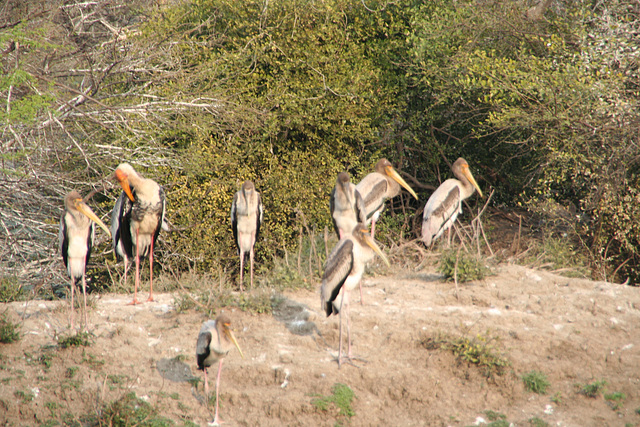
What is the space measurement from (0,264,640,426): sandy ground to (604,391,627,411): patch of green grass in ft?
0.09

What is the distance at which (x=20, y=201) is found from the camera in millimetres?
10359

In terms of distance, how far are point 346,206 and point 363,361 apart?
2.19m

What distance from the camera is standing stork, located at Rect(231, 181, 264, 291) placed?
8359 mm

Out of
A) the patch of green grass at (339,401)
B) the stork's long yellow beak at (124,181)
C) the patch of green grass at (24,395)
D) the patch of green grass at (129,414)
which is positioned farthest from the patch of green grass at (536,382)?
the stork's long yellow beak at (124,181)

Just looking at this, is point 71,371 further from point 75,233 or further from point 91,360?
point 75,233

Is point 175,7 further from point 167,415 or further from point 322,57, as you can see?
point 167,415

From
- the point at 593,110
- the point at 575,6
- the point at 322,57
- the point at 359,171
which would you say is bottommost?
the point at 359,171

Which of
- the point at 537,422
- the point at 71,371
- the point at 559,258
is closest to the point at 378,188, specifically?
the point at 559,258

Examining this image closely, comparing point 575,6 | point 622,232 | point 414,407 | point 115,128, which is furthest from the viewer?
point 575,6

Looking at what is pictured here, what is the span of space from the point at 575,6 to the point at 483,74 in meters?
2.40

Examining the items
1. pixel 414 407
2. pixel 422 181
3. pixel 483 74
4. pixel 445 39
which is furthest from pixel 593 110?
pixel 414 407

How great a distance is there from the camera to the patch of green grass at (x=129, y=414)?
16.0 feet

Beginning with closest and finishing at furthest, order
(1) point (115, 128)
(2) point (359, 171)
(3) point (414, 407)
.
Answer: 1. (3) point (414, 407)
2. (1) point (115, 128)
3. (2) point (359, 171)

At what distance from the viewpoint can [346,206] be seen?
302 inches
